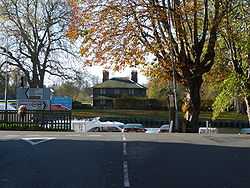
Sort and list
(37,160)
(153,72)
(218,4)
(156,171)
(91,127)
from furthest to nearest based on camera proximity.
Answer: (91,127) < (153,72) < (218,4) < (37,160) < (156,171)

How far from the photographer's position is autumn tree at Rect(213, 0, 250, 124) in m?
39.1

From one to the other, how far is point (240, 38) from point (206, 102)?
192ft

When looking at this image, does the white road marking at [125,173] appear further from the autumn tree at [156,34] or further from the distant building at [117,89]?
the distant building at [117,89]

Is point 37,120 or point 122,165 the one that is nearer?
point 122,165

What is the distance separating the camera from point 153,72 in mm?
39156

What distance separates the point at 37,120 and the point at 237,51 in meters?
17.0

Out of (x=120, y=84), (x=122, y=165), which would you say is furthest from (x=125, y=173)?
(x=120, y=84)

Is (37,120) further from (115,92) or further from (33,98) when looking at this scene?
(115,92)

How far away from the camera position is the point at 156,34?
37.5 m

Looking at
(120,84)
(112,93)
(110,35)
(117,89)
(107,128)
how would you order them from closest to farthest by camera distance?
(110,35) → (107,128) → (112,93) → (117,89) → (120,84)

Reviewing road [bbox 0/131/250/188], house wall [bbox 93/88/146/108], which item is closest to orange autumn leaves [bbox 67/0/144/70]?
road [bbox 0/131/250/188]

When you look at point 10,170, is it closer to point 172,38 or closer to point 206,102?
point 172,38

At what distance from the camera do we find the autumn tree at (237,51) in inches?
1539

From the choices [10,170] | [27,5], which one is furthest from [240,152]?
[27,5]
